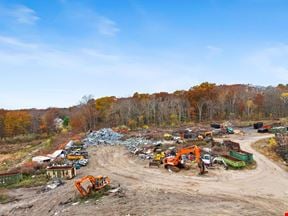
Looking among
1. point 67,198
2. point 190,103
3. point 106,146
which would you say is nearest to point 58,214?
point 67,198

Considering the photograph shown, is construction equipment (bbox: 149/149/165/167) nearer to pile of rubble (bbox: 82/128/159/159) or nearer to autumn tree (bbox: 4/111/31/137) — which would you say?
pile of rubble (bbox: 82/128/159/159)

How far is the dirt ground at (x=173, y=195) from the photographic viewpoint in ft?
59.7

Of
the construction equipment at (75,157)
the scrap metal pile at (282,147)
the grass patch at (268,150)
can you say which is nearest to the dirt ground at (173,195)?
the grass patch at (268,150)

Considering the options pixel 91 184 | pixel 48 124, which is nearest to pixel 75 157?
pixel 91 184

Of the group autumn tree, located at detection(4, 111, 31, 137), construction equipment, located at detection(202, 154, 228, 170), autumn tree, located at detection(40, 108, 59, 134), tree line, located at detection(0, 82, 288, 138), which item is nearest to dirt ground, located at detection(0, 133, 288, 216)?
construction equipment, located at detection(202, 154, 228, 170)

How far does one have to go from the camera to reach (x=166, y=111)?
7356 centimetres

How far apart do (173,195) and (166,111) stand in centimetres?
5307

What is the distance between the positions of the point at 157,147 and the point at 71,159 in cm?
916

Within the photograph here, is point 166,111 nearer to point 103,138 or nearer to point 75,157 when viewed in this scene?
point 103,138

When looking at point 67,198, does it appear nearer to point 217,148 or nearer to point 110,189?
point 110,189

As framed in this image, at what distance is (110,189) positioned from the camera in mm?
22562

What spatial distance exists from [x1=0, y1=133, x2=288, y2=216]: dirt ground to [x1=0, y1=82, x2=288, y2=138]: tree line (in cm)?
4239

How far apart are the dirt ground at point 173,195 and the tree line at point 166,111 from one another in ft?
139

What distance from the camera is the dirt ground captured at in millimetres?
18203
